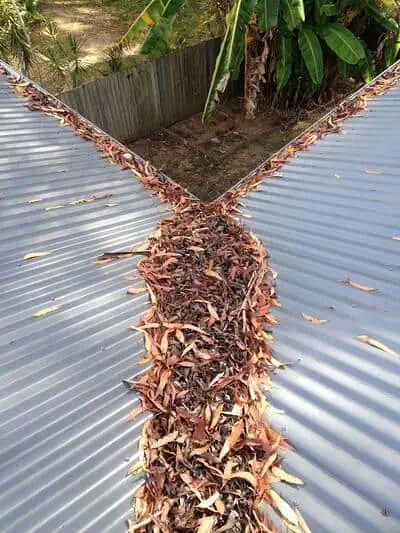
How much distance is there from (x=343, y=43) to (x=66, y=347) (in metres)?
7.81

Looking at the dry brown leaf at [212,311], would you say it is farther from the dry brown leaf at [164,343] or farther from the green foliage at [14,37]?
the green foliage at [14,37]

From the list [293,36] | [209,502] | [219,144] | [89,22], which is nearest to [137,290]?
[209,502]

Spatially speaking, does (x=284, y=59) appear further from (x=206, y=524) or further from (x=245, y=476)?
(x=206, y=524)

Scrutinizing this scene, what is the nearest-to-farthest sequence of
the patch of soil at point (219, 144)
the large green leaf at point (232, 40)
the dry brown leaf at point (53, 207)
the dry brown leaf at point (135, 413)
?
the dry brown leaf at point (135, 413), the dry brown leaf at point (53, 207), the large green leaf at point (232, 40), the patch of soil at point (219, 144)

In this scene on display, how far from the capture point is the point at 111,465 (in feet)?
6.02

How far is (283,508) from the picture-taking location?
1.68m

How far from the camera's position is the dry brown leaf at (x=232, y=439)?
1.80 m

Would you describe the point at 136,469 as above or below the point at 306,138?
below

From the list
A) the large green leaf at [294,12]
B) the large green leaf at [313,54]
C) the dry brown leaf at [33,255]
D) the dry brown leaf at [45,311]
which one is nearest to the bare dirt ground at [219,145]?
the large green leaf at [313,54]

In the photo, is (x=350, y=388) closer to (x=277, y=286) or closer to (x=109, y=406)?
(x=277, y=286)

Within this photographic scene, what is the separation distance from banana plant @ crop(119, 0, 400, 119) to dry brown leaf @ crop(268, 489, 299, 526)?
18.5 feet

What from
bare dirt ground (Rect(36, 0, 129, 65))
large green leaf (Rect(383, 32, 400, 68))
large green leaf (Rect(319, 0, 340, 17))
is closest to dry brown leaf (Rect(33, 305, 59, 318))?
large green leaf (Rect(319, 0, 340, 17))

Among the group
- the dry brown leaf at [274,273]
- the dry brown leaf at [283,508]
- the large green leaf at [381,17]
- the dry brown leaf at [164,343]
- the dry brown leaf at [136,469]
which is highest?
the large green leaf at [381,17]

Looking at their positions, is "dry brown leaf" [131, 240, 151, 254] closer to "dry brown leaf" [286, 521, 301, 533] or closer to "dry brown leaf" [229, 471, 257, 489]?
"dry brown leaf" [229, 471, 257, 489]
